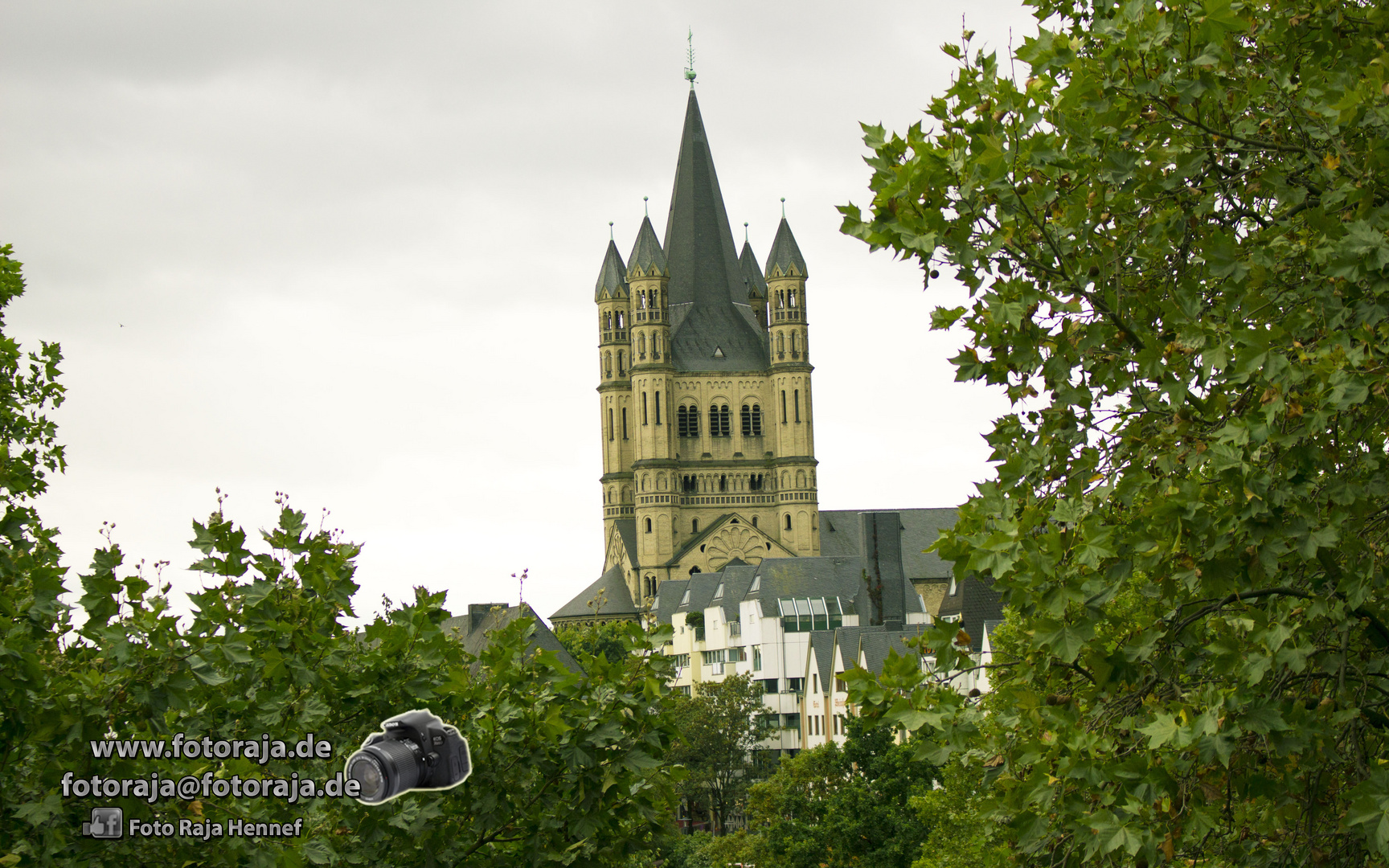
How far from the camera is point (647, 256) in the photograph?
134250 mm

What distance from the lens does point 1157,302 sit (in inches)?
360

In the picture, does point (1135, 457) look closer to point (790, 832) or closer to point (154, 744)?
point (154, 744)

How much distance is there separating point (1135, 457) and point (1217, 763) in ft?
5.45

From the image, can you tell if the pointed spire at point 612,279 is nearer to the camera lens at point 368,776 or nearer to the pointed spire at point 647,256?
the pointed spire at point 647,256

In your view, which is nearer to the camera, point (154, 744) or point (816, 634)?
point (154, 744)

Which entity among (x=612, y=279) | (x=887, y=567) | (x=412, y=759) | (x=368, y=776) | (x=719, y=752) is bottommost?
(x=719, y=752)

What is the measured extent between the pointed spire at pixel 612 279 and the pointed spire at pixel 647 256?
4.93 ft

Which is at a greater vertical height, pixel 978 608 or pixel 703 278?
pixel 703 278

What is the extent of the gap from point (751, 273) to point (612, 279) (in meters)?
14.9

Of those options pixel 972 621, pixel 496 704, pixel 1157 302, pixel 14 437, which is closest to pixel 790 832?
pixel 972 621

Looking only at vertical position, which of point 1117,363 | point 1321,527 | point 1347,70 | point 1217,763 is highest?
point 1347,70

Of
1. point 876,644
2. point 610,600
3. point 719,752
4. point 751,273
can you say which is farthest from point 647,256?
point 876,644

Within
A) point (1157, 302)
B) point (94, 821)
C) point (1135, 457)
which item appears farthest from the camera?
point (94, 821)

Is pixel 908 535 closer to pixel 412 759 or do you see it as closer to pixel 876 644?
pixel 876 644
